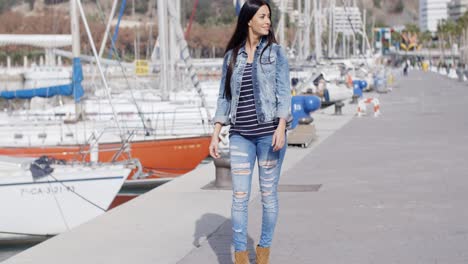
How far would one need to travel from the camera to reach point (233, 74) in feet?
23.7

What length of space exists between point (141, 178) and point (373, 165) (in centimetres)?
592

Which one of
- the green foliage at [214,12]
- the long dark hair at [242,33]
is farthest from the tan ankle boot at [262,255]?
the green foliage at [214,12]

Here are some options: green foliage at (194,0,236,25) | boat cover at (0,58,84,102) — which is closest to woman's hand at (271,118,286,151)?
boat cover at (0,58,84,102)

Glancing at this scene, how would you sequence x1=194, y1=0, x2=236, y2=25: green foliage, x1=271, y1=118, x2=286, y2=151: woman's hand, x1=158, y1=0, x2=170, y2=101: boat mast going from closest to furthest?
x1=271, y1=118, x2=286, y2=151: woman's hand → x1=158, y1=0, x2=170, y2=101: boat mast → x1=194, y1=0, x2=236, y2=25: green foliage

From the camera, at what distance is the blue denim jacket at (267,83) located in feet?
23.4

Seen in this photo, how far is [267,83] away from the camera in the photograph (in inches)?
281

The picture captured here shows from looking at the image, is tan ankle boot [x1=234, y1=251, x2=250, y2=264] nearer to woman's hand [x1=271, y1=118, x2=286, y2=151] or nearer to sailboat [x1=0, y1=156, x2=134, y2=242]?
woman's hand [x1=271, y1=118, x2=286, y2=151]

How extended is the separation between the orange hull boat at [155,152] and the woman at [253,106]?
12.6m

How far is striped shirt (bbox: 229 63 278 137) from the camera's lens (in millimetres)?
7176

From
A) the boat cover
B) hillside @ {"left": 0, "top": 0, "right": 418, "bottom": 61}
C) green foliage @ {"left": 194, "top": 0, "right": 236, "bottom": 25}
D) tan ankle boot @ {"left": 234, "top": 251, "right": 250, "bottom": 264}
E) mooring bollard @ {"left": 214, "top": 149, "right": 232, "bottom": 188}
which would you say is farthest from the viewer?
green foliage @ {"left": 194, "top": 0, "right": 236, "bottom": 25}

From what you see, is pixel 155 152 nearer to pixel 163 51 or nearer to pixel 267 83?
pixel 163 51

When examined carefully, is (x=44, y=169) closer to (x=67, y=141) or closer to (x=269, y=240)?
(x=67, y=141)

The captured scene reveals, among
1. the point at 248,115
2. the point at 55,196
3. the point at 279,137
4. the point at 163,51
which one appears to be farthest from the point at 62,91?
the point at 279,137

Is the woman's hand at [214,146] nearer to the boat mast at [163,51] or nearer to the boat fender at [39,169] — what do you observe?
the boat fender at [39,169]
